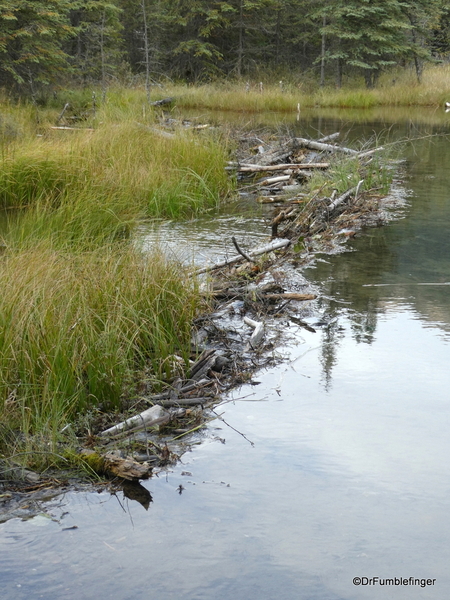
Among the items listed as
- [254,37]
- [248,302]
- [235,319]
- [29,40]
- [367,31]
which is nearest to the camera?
[235,319]

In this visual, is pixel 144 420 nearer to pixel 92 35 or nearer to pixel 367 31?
pixel 92 35

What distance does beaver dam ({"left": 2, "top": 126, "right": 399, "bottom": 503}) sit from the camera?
3611mm

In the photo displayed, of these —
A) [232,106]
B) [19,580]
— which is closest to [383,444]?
[19,580]

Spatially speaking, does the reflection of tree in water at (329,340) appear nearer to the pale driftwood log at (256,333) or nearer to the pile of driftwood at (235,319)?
the pile of driftwood at (235,319)

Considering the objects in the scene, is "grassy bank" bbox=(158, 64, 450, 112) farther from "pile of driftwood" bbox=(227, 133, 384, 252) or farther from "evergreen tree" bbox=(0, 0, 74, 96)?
"pile of driftwood" bbox=(227, 133, 384, 252)

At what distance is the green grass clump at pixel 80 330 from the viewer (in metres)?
3.76

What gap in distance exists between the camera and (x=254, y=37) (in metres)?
33.0

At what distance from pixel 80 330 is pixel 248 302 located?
2048 millimetres

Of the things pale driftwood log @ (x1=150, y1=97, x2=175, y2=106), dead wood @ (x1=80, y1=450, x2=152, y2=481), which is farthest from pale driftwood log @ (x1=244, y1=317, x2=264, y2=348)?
pale driftwood log @ (x1=150, y1=97, x2=175, y2=106)

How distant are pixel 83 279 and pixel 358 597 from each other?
108 inches

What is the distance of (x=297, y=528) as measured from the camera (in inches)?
123

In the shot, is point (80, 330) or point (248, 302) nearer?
point (80, 330)

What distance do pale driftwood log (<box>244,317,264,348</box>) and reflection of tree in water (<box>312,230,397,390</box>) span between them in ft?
1.55

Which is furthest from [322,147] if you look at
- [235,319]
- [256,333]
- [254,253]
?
[256,333]
